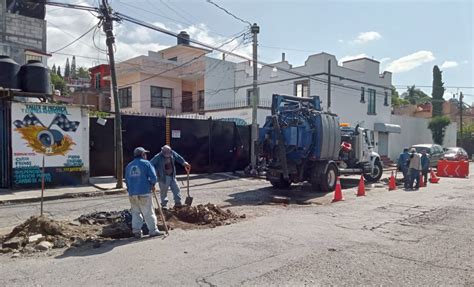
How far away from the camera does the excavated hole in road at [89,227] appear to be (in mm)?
6520

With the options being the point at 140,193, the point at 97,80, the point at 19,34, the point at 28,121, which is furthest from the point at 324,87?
the point at 97,80

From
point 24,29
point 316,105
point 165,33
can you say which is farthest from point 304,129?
point 24,29

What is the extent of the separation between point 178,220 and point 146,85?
24.4 meters

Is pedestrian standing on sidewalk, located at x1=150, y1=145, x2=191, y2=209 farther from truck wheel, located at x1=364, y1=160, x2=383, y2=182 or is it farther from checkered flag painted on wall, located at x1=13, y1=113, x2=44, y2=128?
truck wheel, located at x1=364, y1=160, x2=383, y2=182

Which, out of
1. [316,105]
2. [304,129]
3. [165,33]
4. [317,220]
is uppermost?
[165,33]

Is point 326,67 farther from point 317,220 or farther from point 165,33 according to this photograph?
point 317,220

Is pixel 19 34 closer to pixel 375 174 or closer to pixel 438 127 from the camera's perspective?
pixel 375 174

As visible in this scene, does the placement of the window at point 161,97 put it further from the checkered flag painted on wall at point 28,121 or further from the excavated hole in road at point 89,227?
the excavated hole in road at point 89,227

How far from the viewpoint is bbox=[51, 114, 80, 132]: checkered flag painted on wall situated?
13.2 meters

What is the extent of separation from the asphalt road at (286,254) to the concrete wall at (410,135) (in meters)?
26.6

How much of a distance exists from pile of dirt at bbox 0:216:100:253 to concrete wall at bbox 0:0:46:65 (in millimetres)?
12779

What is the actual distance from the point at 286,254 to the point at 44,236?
13.4 ft

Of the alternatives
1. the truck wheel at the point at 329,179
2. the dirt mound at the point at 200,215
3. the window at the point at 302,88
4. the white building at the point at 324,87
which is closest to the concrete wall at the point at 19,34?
the white building at the point at 324,87

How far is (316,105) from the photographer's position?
1495cm
